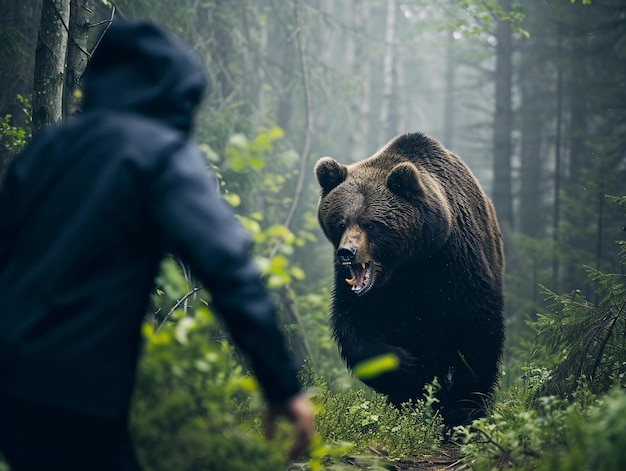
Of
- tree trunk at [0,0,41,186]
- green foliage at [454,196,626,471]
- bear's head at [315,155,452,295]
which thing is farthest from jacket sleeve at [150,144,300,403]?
tree trunk at [0,0,41,186]

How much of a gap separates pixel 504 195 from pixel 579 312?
41.5 ft

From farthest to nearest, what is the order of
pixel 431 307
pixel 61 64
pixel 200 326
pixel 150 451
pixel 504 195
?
pixel 504 195, pixel 431 307, pixel 61 64, pixel 200 326, pixel 150 451

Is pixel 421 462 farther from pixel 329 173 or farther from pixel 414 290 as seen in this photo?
pixel 329 173

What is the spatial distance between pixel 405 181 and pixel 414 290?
3.46 ft

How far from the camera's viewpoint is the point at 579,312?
21.1ft

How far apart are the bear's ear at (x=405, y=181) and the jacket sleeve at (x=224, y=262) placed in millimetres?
4475

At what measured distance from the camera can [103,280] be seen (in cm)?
225

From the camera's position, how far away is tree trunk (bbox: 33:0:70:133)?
6.03 meters

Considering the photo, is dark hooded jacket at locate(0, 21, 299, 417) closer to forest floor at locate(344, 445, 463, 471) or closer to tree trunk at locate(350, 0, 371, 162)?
forest floor at locate(344, 445, 463, 471)

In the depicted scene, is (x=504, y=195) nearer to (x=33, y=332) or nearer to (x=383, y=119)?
(x=383, y=119)

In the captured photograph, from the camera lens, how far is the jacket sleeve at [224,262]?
2.14 metres

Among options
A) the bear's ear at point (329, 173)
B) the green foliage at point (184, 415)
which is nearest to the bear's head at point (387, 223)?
the bear's ear at point (329, 173)

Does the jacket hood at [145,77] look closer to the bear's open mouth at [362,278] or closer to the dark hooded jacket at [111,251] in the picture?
the dark hooded jacket at [111,251]

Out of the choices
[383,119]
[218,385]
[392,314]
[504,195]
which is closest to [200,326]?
[218,385]
